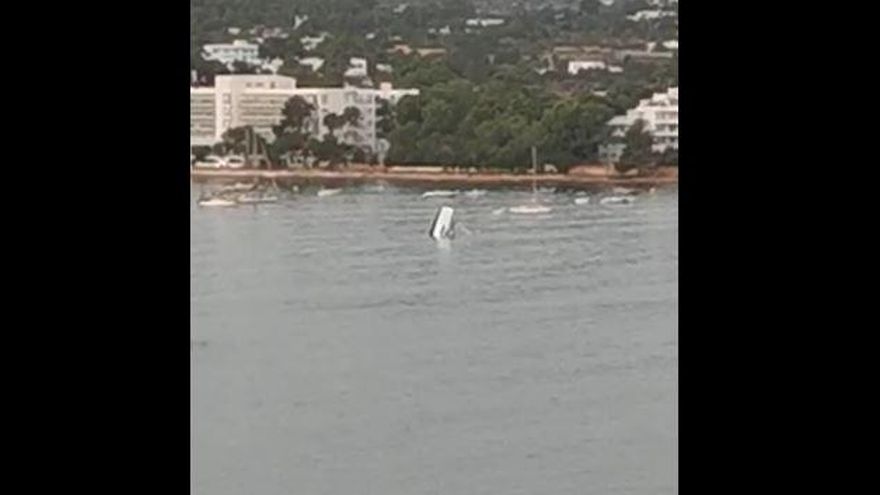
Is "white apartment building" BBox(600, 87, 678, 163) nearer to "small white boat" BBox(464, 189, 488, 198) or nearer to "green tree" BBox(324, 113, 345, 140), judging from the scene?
"small white boat" BBox(464, 189, 488, 198)

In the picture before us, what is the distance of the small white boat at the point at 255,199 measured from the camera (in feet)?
5.53

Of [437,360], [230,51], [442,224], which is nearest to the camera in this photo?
[230,51]

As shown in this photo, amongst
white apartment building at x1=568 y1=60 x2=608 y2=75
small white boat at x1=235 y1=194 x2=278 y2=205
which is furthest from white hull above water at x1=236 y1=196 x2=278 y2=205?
white apartment building at x1=568 y1=60 x2=608 y2=75

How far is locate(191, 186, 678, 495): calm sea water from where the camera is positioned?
1.78m

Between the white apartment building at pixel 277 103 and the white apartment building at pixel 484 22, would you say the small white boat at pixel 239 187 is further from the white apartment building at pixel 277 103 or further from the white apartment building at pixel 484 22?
the white apartment building at pixel 484 22

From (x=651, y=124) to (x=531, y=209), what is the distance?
Answer: 0.18 m

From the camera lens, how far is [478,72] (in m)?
1.64

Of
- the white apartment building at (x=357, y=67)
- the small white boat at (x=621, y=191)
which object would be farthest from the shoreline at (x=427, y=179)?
the white apartment building at (x=357, y=67)

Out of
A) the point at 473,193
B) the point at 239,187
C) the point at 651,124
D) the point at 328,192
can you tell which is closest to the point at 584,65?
the point at 651,124

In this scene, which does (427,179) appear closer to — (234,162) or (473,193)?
(473,193)
